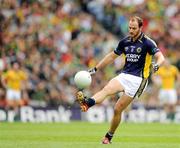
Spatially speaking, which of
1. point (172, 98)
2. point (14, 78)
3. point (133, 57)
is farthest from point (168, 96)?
point (133, 57)

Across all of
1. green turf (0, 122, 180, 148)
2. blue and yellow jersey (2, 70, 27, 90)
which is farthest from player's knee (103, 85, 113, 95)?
blue and yellow jersey (2, 70, 27, 90)

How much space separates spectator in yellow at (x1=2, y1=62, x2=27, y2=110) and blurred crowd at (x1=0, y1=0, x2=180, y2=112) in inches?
5.3

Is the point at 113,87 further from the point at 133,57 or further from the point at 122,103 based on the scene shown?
the point at 133,57

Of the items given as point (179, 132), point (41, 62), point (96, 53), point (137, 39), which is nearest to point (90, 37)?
point (96, 53)

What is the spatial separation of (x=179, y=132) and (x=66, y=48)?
9.64 meters

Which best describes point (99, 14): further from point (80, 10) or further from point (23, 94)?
point (23, 94)

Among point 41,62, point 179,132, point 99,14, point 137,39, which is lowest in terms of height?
point 179,132

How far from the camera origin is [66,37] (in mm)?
27500

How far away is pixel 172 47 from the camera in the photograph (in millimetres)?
27656

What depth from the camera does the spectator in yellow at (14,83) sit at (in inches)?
1007

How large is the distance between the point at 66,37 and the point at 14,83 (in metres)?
2.97

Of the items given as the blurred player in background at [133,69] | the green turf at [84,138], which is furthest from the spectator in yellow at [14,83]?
the blurred player in background at [133,69]

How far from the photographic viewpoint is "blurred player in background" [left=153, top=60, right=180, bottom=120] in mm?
25703

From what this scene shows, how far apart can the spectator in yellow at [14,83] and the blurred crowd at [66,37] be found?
14 cm
